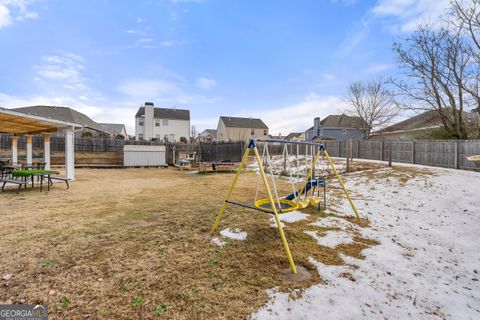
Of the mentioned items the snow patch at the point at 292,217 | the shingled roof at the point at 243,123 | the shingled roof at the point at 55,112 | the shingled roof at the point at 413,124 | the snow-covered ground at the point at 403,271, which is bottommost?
the snow-covered ground at the point at 403,271

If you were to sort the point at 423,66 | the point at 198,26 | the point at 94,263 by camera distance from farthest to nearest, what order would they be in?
the point at 423,66
the point at 198,26
the point at 94,263

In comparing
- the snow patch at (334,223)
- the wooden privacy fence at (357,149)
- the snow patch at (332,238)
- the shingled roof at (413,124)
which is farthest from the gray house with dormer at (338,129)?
the snow patch at (332,238)

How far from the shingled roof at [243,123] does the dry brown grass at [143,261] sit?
37.0 m

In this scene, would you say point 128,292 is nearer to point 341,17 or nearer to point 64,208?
point 64,208

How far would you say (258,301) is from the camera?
2.18 m

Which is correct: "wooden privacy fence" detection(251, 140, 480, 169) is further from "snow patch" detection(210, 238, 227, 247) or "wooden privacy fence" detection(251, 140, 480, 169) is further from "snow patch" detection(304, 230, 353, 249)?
"snow patch" detection(210, 238, 227, 247)

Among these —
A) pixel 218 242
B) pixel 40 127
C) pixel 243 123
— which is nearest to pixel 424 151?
pixel 218 242

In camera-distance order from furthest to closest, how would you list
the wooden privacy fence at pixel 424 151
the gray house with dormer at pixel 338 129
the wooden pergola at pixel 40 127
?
the gray house with dormer at pixel 338 129 < the wooden privacy fence at pixel 424 151 < the wooden pergola at pixel 40 127

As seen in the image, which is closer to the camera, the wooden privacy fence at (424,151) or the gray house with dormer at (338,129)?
the wooden privacy fence at (424,151)

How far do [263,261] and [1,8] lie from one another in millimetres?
11283

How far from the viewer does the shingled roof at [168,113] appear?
36281mm

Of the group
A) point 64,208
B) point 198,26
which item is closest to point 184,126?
point 198,26

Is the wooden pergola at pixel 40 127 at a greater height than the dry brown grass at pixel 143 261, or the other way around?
the wooden pergola at pixel 40 127

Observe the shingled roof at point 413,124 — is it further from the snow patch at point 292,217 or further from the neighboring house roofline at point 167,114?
the neighboring house roofline at point 167,114
